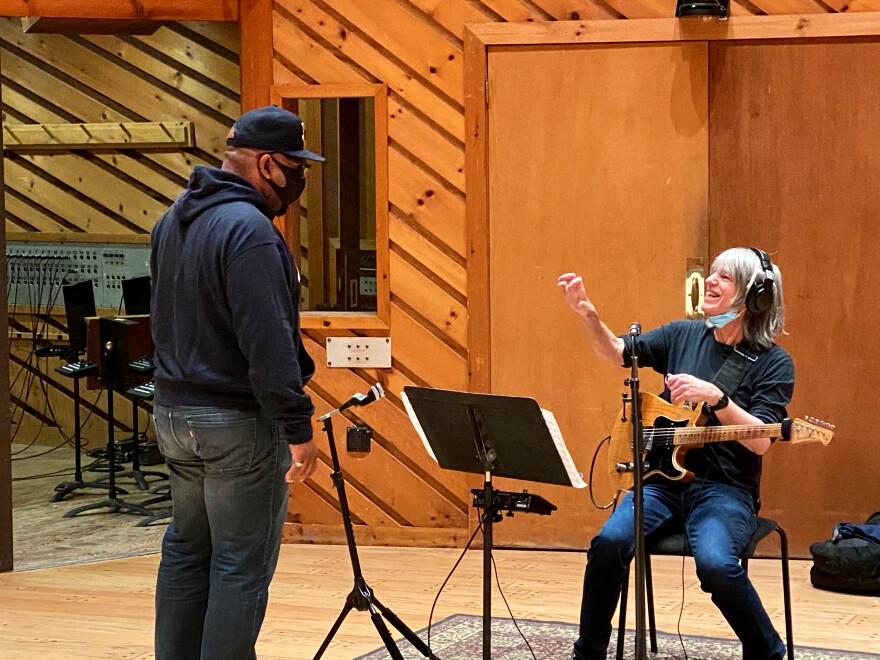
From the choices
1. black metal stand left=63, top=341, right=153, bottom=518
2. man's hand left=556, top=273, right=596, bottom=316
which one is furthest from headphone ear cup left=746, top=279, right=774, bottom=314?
black metal stand left=63, top=341, right=153, bottom=518

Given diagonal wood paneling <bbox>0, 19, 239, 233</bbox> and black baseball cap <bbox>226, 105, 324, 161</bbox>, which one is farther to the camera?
diagonal wood paneling <bbox>0, 19, 239, 233</bbox>

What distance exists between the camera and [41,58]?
8.80m

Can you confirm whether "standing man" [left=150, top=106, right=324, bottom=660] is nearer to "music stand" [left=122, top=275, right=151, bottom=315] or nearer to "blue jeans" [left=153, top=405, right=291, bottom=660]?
"blue jeans" [left=153, top=405, right=291, bottom=660]

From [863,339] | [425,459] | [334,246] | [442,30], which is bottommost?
[425,459]

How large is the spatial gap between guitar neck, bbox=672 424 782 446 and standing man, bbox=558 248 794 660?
3 centimetres

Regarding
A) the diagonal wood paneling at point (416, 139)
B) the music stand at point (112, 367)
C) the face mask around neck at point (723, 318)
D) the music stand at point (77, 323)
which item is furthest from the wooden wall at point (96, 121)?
the face mask around neck at point (723, 318)

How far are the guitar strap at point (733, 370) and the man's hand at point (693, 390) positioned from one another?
0.58ft

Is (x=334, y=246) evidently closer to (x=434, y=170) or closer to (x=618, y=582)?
(x=434, y=170)

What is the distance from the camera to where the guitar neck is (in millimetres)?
3773

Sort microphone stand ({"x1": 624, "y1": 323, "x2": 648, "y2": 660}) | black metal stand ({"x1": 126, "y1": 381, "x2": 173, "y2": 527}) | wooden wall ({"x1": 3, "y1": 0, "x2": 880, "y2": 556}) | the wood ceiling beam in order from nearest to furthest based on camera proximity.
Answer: microphone stand ({"x1": 624, "y1": 323, "x2": 648, "y2": 660}) → the wood ceiling beam → wooden wall ({"x1": 3, "y1": 0, "x2": 880, "y2": 556}) → black metal stand ({"x1": 126, "y1": 381, "x2": 173, "y2": 527})

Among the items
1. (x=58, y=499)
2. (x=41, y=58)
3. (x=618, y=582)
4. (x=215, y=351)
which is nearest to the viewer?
(x=215, y=351)

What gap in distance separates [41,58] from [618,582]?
656 cm

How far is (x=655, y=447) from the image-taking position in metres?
3.96

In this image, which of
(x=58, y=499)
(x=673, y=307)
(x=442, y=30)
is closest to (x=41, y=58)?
(x=58, y=499)
